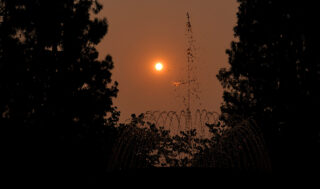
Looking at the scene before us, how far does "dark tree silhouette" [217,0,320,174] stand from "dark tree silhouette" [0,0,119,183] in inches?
242

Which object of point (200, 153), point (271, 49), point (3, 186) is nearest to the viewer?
point (3, 186)

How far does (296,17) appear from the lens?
54.0ft

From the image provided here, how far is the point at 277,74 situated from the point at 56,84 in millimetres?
9611

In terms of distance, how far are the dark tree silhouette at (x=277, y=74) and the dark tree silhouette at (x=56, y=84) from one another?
614cm

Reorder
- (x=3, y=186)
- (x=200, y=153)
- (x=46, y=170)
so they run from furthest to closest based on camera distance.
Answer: (x=200, y=153) → (x=46, y=170) → (x=3, y=186)

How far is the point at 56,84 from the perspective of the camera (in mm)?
17188

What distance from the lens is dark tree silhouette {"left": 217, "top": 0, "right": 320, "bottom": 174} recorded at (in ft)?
48.2

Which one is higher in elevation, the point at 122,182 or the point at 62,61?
the point at 62,61

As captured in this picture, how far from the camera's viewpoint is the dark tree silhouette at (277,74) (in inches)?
579

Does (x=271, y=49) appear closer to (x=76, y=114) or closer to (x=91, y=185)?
(x=76, y=114)

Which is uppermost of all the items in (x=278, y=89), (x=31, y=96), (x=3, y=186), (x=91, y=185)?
(x=278, y=89)

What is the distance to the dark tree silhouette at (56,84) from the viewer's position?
48.0 feet

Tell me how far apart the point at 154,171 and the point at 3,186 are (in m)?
5.62

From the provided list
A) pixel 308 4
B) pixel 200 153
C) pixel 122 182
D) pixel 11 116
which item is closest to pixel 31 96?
pixel 11 116
